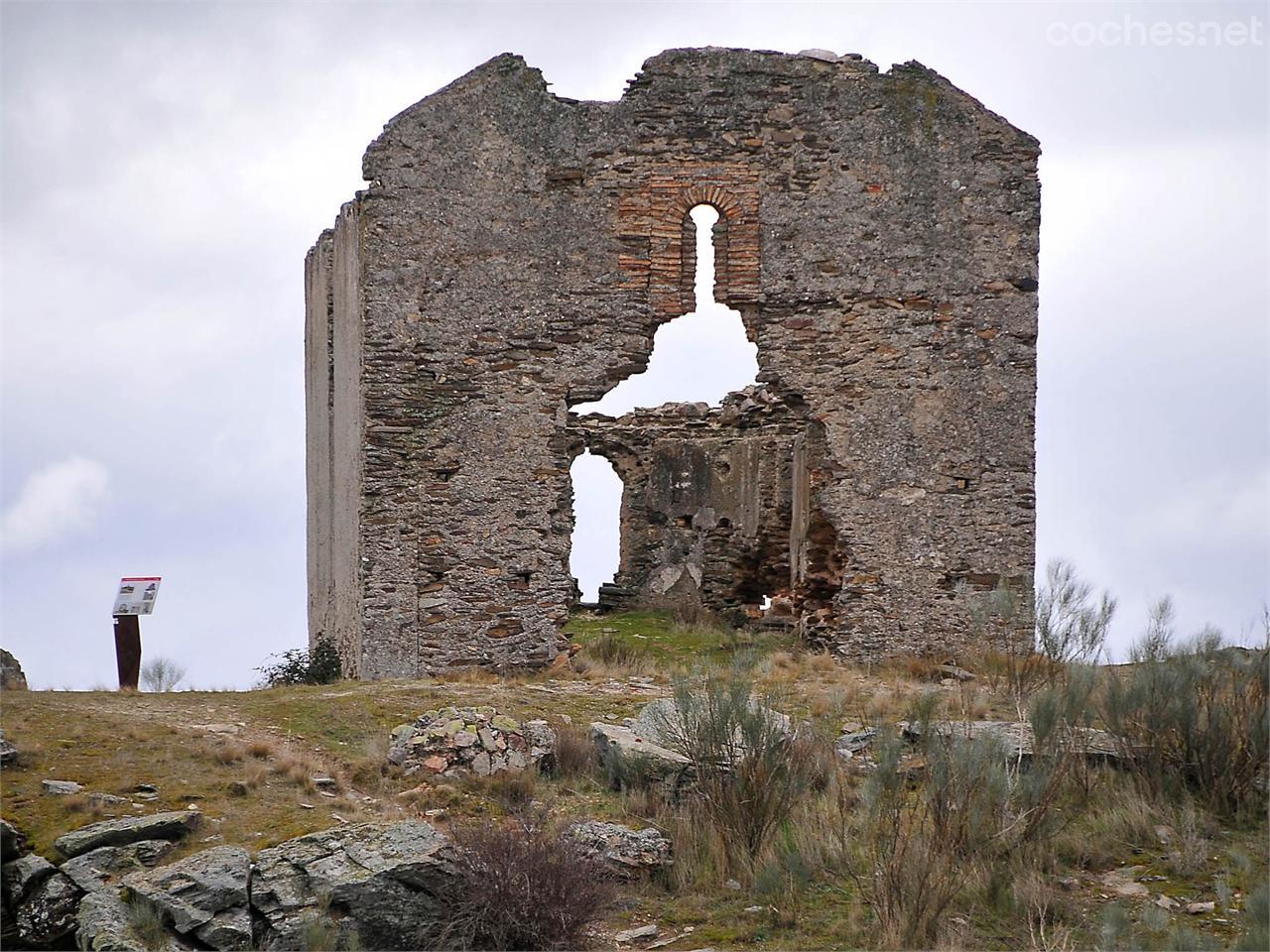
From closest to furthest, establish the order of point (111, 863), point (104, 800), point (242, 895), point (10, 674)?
point (242, 895) → point (111, 863) → point (104, 800) → point (10, 674)

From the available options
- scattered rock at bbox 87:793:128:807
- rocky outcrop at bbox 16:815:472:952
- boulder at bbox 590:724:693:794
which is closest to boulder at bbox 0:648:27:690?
scattered rock at bbox 87:793:128:807

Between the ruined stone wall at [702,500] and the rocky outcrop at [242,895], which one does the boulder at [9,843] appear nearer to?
the rocky outcrop at [242,895]

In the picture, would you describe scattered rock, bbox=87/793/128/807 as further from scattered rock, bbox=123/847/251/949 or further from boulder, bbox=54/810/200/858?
scattered rock, bbox=123/847/251/949

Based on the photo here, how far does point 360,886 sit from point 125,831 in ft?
4.61

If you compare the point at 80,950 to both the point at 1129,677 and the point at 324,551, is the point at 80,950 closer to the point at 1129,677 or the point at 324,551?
the point at 1129,677

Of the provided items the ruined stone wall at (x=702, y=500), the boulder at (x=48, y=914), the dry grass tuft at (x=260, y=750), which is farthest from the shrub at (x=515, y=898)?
the ruined stone wall at (x=702, y=500)

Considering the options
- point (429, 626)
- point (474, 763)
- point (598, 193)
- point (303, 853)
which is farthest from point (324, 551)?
point (303, 853)

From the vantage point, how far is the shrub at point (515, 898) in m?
7.25

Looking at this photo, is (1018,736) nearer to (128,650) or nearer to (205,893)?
(205,893)

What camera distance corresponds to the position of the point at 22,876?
7.58 meters

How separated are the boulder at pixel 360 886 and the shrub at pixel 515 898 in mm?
100

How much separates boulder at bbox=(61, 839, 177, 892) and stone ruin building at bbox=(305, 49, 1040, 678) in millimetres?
4775

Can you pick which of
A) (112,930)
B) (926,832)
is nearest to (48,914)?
(112,930)

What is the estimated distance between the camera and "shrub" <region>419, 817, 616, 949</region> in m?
7.25
